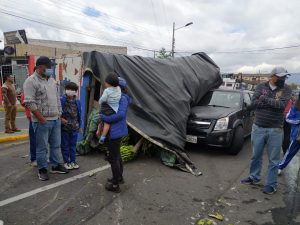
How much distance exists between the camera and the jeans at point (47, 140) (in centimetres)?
458

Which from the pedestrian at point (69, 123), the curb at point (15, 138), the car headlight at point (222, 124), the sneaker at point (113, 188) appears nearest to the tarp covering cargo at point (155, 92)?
the car headlight at point (222, 124)

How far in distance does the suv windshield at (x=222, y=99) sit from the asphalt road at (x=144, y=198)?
7.28 ft

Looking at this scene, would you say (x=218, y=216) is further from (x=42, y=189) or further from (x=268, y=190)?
(x=42, y=189)

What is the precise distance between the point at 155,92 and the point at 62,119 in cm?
231

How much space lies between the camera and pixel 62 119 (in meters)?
5.09

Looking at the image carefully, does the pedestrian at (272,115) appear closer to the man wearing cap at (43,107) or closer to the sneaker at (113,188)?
the sneaker at (113,188)

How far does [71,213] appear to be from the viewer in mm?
3650

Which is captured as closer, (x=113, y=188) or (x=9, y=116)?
(x=113, y=188)

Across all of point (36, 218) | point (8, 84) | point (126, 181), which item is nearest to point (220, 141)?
point (126, 181)

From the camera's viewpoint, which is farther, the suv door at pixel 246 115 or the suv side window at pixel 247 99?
the suv side window at pixel 247 99

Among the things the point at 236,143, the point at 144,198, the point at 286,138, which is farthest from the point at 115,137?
the point at 286,138

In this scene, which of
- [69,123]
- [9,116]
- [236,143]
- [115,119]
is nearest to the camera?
[115,119]

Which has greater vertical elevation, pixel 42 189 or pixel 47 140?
pixel 47 140

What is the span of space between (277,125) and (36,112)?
12.0 ft
